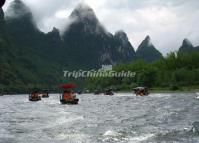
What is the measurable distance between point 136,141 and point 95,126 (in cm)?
1227

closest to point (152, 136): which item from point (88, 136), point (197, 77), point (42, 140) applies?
point (88, 136)

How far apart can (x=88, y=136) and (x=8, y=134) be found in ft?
28.2

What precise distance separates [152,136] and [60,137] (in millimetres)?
7256

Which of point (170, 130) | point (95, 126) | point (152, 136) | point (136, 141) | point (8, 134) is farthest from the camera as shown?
point (95, 126)

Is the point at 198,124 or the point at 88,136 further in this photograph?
the point at 198,124

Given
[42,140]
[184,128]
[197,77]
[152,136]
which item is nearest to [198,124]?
[184,128]

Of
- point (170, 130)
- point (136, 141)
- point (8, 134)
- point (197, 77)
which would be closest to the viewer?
point (136, 141)

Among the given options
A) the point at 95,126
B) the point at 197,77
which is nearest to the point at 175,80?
the point at 197,77

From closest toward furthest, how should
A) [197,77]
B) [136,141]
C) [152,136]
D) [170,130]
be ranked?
[136,141]
[152,136]
[170,130]
[197,77]

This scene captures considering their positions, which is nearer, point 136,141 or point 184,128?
point 136,141

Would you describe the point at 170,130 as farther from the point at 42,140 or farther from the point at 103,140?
the point at 42,140

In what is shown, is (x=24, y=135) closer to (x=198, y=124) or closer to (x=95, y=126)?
(x=95, y=126)

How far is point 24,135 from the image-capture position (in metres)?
40.9

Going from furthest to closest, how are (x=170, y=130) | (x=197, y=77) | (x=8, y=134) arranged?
(x=197, y=77)
(x=8, y=134)
(x=170, y=130)
